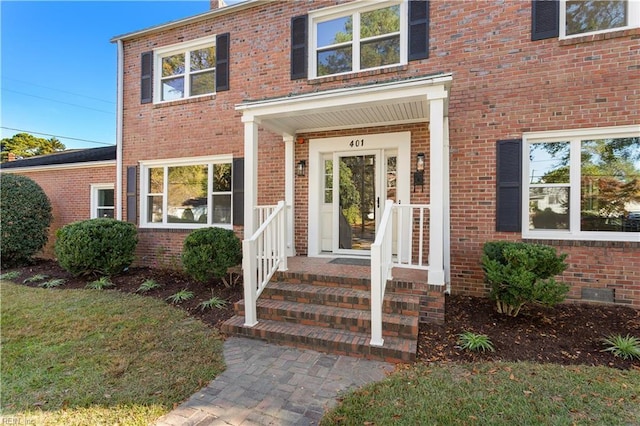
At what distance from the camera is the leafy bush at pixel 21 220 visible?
7488 mm

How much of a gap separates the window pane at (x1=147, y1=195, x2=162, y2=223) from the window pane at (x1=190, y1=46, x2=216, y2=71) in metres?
3.34

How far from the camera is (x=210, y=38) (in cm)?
694

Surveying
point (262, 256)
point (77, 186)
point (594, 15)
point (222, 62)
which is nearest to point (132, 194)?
point (77, 186)

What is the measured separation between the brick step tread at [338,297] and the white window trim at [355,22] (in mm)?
4113

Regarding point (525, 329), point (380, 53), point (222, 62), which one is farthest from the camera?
point (222, 62)

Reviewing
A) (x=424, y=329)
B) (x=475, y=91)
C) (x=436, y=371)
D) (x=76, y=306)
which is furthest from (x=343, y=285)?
(x=76, y=306)

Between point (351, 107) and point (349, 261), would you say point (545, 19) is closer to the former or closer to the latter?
point (351, 107)

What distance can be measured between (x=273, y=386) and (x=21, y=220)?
8879 millimetres

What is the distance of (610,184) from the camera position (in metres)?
4.52

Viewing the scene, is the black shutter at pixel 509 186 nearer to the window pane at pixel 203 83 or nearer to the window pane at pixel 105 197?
the window pane at pixel 203 83

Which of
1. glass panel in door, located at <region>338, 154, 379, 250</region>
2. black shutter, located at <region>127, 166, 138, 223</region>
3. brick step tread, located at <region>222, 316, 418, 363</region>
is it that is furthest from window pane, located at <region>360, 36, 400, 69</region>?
black shutter, located at <region>127, 166, 138, 223</region>

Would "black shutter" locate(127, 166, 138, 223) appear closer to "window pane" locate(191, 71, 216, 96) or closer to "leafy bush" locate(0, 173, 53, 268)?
"window pane" locate(191, 71, 216, 96)

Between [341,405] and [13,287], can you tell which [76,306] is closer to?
[13,287]

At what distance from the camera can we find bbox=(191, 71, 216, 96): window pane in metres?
7.09
